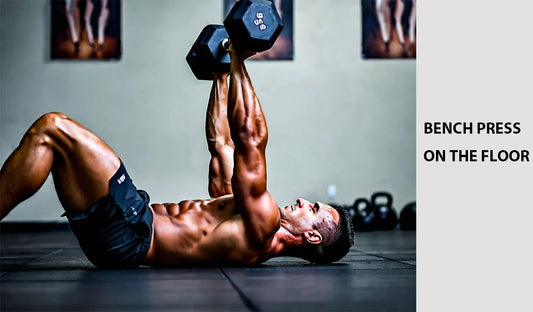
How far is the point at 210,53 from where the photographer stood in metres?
2.79

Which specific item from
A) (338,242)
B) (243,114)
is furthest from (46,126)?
(338,242)

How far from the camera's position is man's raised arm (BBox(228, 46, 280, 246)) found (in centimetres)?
213

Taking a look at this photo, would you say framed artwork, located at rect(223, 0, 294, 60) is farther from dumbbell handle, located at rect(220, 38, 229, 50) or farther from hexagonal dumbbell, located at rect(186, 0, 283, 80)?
hexagonal dumbbell, located at rect(186, 0, 283, 80)

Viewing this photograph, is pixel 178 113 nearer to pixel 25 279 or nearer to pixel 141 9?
pixel 141 9

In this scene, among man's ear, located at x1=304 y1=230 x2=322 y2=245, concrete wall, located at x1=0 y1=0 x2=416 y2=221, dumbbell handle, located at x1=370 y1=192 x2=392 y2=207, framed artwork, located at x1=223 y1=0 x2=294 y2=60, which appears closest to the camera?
man's ear, located at x1=304 y1=230 x2=322 y2=245

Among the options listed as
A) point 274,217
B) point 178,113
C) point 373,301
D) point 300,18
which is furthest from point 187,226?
point 300,18

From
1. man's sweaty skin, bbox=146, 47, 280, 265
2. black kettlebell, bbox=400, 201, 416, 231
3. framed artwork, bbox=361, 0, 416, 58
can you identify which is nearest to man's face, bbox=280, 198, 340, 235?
man's sweaty skin, bbox=146, 47, 280, 265

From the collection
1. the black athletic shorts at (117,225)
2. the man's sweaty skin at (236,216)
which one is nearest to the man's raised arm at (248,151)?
the man's sweaty skin at (236,216)

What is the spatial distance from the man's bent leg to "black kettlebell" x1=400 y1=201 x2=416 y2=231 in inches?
176

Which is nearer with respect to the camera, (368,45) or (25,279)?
(25,279)

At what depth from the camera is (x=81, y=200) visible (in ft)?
7.06

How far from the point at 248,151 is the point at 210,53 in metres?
0.81

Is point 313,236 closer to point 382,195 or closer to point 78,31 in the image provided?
point 382,195
